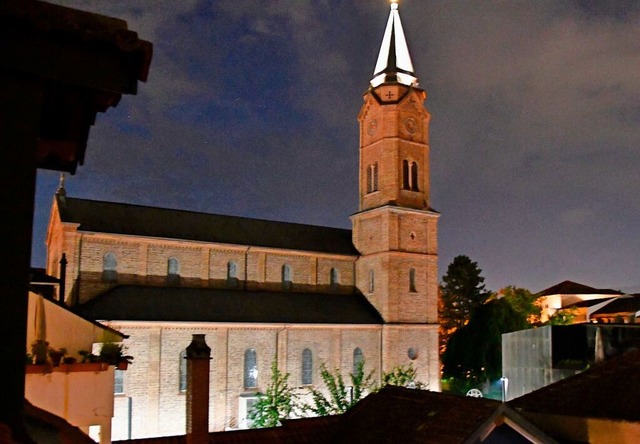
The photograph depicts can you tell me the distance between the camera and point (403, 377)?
123 ft

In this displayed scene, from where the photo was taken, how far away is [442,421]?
38.7ft

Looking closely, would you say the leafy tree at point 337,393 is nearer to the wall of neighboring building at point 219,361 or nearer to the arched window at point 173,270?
the wall of neighboring building at point 219,361

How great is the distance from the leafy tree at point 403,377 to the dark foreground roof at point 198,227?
27.7 feet

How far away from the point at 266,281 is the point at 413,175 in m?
12.8

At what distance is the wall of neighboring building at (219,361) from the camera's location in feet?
104

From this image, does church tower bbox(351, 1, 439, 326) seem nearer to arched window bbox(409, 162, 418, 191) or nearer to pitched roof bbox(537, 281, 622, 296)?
arched window bbox(409, 162, 418, 191)

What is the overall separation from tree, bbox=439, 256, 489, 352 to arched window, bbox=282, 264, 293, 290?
4152 cm

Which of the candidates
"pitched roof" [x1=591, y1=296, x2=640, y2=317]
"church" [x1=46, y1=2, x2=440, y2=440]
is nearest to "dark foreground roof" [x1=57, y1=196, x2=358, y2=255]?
"church" [x1=46, y1=2, x2=440, y2=440]

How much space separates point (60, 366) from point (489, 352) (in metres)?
44.6

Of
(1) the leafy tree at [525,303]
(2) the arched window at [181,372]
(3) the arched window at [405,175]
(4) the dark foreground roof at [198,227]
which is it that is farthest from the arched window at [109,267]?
(1) the leafy tree at [525,303]

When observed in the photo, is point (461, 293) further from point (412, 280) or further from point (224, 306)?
point (224, 306)

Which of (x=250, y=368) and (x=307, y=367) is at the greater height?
(x=250, y=368)

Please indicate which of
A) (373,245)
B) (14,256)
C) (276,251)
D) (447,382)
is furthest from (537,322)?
(14,256)

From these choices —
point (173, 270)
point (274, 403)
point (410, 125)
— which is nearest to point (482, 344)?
point (410, 125)
